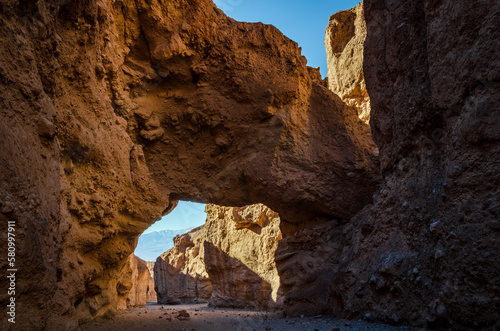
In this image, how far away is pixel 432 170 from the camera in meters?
3.21

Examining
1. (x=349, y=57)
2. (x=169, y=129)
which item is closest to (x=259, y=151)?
(x=169, y=129)

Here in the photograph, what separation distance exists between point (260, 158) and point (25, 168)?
12.5 feet

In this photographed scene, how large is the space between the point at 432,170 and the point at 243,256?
953 centimetres

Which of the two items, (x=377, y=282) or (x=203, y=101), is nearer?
(x=377, y=282)

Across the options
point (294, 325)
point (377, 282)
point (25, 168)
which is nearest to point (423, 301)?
point (377, 282)

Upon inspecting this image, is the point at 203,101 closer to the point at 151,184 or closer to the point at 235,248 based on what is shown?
the point at 151,184

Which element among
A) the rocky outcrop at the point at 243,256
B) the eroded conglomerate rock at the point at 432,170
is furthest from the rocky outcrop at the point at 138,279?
the eroded conglomerate rock at the point at 432,170

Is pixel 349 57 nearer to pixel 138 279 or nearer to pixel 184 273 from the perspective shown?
pixel 184 273

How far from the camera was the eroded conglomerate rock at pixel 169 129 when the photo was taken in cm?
380

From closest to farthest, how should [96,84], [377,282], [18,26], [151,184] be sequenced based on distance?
[18,26], [377,282], [96,84], [151,184]

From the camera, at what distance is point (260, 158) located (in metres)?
5.57

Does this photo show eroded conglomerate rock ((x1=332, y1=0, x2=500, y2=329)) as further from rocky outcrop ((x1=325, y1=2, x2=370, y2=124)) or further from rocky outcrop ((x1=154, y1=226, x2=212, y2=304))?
rocky outcrop ((x1=154, y1=226, x2=212, y2=304))

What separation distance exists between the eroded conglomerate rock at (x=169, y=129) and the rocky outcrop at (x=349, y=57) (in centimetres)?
452

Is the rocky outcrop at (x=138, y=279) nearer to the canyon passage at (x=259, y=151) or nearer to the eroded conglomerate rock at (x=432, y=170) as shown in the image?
the canyon passage at (x=259, y=151)
